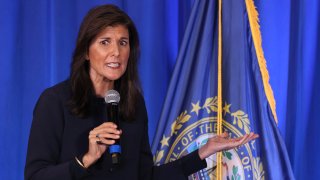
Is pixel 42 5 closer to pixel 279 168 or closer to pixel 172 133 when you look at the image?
pixel 172 133

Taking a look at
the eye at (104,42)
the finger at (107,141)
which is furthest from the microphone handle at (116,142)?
the eye at (104,42)

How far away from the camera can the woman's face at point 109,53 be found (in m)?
→ 1.71

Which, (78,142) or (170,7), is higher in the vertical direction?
(170,7)

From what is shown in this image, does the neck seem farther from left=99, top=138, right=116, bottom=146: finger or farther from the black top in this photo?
left=99, top=138, right=116, bottom=146: finger

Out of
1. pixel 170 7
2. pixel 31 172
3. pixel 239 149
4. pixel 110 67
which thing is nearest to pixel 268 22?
pixel 170 7

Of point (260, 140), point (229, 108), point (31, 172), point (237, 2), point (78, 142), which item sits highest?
point (237, 2)

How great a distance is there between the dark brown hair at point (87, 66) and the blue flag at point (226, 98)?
1.50ft

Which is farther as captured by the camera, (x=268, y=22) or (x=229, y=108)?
(x=268, y=22)

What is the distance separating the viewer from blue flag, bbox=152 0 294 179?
7.39 ft

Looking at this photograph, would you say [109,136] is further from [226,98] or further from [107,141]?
[226,98]

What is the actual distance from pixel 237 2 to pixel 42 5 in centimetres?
102

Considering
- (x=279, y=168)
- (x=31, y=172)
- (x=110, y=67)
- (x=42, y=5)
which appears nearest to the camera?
(x=31, y=172)

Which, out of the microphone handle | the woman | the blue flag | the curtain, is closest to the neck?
the woman

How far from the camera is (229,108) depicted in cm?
228
